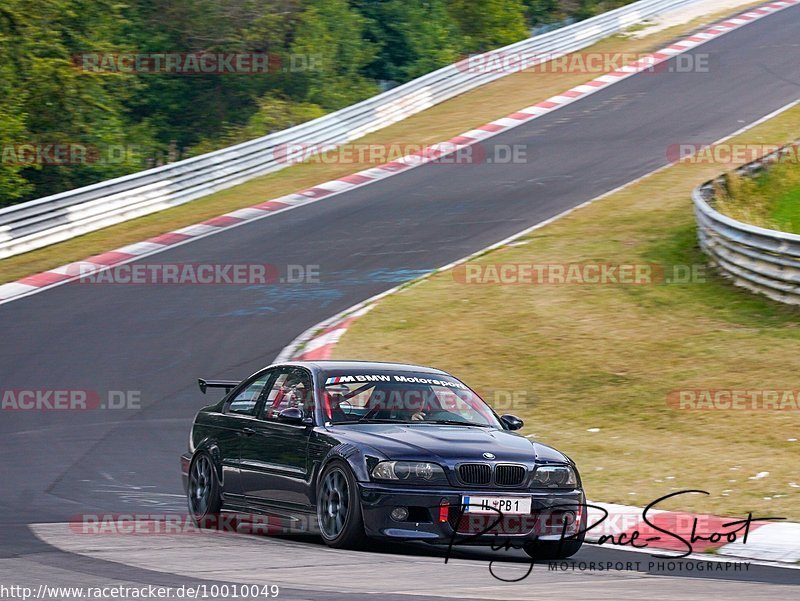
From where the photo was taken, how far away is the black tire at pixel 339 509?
7703 mm

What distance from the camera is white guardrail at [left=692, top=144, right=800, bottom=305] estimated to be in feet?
53.4

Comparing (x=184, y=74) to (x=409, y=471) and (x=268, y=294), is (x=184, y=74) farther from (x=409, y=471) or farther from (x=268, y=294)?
(x=409, y=471)

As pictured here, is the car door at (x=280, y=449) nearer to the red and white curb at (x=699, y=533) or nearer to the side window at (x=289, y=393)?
Answer: the side window at (x=289, y=393)

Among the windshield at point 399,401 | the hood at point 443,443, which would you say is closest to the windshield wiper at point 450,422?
the windshield at point 399,401

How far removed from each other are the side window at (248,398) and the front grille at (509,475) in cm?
210

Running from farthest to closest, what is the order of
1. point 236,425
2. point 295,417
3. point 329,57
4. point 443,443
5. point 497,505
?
point 329,57 < point 236,425 < point 295,417 < point 443,443 < point 497,505

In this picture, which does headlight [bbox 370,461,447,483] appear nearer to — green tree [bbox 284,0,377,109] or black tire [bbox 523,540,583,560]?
black tire [bbox 523,540,583,560]

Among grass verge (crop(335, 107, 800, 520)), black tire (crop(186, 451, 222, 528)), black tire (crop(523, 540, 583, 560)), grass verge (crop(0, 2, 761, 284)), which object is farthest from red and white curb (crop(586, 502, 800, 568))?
grass verge (crop(0, 2, 761, 284))

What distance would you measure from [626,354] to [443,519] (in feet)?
25.7

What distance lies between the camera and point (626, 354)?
49.6ft

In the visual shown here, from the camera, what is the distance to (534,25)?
44.7 metres

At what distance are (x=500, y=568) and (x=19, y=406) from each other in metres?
7.88

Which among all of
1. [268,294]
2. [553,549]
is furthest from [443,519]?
[268,294]

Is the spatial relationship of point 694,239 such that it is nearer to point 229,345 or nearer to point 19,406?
point 229,345
